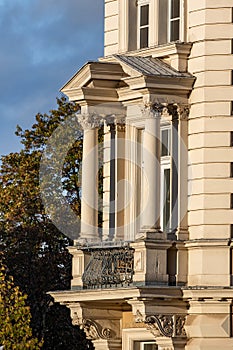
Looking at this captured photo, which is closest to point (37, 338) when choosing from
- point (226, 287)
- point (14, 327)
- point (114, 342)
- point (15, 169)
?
point (14, 327)

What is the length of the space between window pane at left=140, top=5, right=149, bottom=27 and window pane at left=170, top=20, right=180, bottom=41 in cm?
102

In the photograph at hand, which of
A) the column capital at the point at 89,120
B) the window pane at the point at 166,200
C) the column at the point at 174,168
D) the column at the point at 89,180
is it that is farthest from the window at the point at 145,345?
the column capital at the point at 89,120

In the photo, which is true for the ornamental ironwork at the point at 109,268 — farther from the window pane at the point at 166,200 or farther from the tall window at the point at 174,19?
the tall window at the point at 174,19

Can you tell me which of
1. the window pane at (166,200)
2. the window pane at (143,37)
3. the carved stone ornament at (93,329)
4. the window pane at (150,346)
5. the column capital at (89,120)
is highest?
the window pane at (143,37)

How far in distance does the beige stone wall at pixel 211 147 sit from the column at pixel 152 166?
2.61 feet

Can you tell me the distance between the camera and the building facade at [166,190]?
39750mm

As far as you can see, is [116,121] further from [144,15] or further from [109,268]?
[109,268]

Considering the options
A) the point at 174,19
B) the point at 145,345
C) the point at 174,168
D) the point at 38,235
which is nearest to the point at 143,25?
the point at 174,19

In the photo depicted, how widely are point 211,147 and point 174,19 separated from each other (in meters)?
3.61

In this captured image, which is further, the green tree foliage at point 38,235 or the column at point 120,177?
the green tree foliage at point 38,235

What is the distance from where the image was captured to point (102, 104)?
4241cm

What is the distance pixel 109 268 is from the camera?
136ft

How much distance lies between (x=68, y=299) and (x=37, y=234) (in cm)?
2642

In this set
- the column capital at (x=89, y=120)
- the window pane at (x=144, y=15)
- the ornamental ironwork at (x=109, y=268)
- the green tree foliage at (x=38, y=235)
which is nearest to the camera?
the ornamental ironwork at (x=109, y=268)
